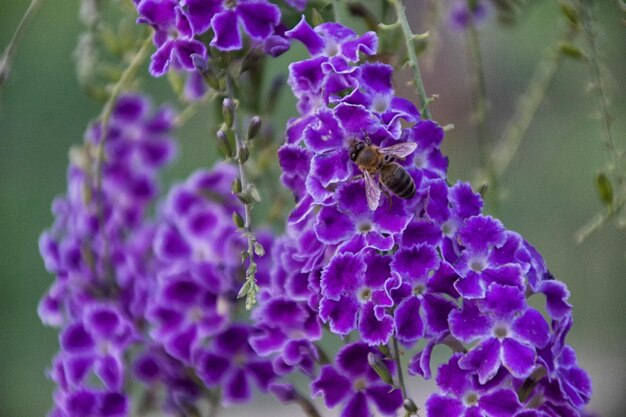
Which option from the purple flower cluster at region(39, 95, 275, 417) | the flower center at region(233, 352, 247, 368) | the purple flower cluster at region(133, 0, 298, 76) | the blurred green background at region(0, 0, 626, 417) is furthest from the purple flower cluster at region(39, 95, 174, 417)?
the blurred green background at region(0, 0, 626, 417)

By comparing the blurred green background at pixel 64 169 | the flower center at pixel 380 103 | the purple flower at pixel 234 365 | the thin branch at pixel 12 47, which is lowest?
the blurred green background at pixel 64 169

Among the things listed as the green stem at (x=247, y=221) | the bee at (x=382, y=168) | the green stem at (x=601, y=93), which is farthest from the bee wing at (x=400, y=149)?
the green stem at (x=601, y=93)

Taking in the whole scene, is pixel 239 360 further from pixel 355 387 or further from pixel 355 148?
pixel 355 148

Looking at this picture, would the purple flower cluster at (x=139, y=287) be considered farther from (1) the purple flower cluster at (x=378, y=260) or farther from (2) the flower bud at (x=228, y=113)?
(2) the flower bud at (x=228, y=113)

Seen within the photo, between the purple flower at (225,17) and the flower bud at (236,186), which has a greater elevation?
the purple flower at (225,17)

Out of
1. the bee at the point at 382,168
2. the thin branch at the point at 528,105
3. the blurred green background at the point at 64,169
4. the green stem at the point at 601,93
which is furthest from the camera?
the blurred green background at the point at 64,169

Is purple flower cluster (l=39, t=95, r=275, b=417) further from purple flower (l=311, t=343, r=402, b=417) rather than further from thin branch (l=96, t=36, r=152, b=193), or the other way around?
purple flower (l=311, t=343, r=402, b=417)

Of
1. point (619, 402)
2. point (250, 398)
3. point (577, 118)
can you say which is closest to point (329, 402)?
point (250, 398)

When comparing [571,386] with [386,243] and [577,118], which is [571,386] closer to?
[386,243]
